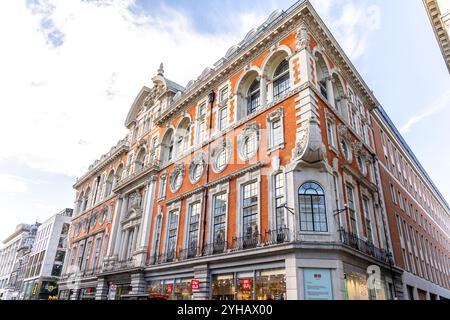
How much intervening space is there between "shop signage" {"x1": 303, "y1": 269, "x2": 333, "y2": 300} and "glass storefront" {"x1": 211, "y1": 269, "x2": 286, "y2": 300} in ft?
3.87

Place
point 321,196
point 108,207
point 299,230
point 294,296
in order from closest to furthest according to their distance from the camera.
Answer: point 294,296
point 299,230
point 321,196
point 108,207

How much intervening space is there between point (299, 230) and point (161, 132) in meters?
20.5

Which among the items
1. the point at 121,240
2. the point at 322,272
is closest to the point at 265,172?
the point at 322,272

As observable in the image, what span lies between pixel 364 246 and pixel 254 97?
12808 mm

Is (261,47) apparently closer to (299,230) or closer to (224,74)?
(224,74)

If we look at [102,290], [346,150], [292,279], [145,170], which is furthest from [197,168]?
[102,290]

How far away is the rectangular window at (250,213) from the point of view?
691 inches

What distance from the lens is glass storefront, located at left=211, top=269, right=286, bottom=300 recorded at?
15359mm

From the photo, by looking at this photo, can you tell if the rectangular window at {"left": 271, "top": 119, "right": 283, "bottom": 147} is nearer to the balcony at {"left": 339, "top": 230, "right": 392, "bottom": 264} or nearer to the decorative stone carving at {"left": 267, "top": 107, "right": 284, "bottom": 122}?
the decorative stone carving at {"left": 267, "top": 107, "right": 284, "bottom": 122}

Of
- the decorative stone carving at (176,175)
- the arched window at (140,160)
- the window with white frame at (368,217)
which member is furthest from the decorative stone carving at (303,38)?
the arched window at (140,160)

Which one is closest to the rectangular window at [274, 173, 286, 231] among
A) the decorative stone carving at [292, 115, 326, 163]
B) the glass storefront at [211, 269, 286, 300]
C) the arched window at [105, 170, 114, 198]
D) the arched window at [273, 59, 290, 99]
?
the decorative stone carving at [292, 115, 326, 163]

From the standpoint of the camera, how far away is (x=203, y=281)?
18922 mm

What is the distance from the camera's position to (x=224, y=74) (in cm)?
2538
